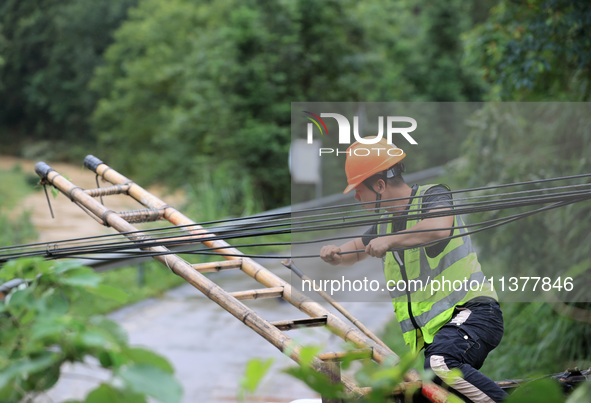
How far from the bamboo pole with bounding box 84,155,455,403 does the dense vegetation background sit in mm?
3559

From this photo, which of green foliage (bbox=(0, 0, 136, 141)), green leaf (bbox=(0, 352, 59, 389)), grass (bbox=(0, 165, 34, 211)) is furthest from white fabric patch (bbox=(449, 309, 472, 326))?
green foliage (bbox=(0, 0, 136, 141))

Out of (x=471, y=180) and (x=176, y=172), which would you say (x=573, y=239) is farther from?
(x=176, y=172)

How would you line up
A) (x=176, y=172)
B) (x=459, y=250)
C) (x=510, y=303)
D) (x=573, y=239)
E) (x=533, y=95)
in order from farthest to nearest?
(x=176, y=172), (x=533, y=95), (x=510, y=303), (x=573, y=239), (x=459, y=250)

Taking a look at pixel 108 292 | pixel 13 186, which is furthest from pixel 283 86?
pixel 13 186

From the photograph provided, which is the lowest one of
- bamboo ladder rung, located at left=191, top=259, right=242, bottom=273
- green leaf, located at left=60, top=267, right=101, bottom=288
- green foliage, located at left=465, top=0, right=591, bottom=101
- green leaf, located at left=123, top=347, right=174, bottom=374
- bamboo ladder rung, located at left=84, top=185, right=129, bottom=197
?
bamboo ladder rung, located at left=191, top=259, right=242, bottom=273

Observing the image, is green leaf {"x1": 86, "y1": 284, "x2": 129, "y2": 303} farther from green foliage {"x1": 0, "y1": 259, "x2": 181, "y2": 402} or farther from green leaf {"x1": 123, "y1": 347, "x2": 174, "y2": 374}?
green leaf {"x1": 123, "y1": 347, "x2": 174, "y2": 374}

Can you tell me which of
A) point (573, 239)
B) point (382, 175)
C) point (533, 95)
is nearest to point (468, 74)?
point (533, 95)

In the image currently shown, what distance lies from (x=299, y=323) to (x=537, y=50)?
5.07 m

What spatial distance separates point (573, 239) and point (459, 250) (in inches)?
147

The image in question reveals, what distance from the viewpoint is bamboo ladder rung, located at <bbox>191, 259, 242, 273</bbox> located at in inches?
154

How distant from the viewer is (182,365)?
6988 millimetres

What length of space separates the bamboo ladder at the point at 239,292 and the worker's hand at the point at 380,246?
15.7 inches

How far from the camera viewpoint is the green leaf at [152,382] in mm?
1499

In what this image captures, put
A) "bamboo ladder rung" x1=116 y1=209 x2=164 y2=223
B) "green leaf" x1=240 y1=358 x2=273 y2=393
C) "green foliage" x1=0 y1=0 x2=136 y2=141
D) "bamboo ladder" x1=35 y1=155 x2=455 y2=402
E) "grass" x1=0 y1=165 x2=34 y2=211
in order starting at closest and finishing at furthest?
"green leaf" x1=240 y1=358 x2=273 y2=393
"bamboo ladder" x1=35 y1=155 x2=455 y2=402
"bamboo ladder rung" x1=116 y1=209 x2=164 y2=223
"grass" x1=0 y1=165 x2=34 y2=211
"green foliage" x1=0 y1=0 x2=136 y2=141
